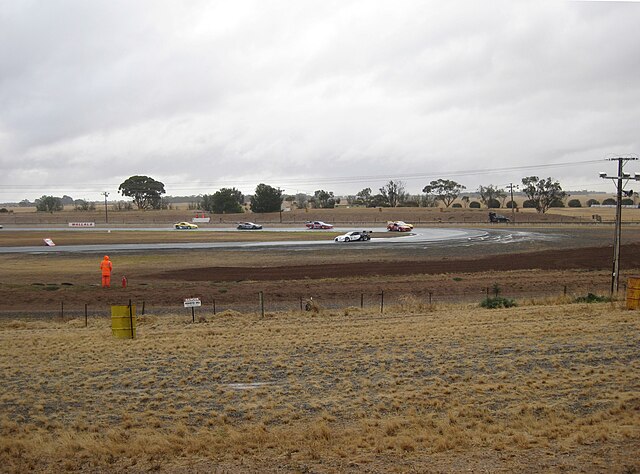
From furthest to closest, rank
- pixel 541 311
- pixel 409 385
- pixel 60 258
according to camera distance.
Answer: pixel 60 258 < pixel 541 311 < pixel 409 385

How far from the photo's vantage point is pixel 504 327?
2105cm

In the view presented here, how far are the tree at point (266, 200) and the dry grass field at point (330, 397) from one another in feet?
413

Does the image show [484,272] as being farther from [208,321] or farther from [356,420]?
[356,420]

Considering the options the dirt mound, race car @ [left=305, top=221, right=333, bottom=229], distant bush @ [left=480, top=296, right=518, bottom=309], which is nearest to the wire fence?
distant bush @ [left=480, top=296, right=518, bottom=309]

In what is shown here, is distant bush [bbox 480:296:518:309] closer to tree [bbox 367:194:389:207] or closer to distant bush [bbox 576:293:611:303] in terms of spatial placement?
distant bush [bbox 576:293:611:303]

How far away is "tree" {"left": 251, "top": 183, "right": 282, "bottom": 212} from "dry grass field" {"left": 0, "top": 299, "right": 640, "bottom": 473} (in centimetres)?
12588

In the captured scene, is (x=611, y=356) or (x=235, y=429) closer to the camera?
(x=235, y=429)

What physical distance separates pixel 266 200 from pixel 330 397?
135522 mm

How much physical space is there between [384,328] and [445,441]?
11.3 metres

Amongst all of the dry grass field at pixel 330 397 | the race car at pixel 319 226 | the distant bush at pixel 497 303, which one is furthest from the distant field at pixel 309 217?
the dry grass field at pixel 330 397

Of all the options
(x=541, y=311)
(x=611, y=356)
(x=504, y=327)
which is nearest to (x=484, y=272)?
(x=541, y=311)

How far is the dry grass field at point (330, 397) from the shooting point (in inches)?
396

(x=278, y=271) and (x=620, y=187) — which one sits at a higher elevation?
(x=620, y=187)

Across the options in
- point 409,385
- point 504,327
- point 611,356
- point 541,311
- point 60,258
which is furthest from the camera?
point 60,258
